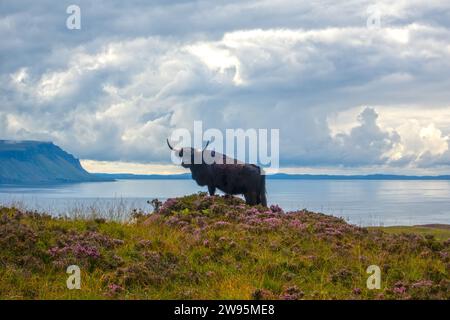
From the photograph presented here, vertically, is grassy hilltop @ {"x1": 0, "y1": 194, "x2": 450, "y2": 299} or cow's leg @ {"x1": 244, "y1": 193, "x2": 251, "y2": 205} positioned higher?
cow's leg @ {"x1": 244, "y1": 193, "x2": 251, "y2": 205}

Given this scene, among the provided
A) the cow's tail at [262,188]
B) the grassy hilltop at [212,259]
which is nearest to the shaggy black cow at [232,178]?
the cow's tail at [262,188]

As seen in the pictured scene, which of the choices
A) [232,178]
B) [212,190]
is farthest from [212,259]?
[212,190]

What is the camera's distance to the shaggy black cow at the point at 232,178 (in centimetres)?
2523

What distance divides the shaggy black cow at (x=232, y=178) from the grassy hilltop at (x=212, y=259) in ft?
15.2

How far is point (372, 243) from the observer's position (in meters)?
18.4

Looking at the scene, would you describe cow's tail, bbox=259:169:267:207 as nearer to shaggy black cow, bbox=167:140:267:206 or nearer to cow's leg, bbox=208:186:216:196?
shaggy black cow, bbox=167:140:267:206

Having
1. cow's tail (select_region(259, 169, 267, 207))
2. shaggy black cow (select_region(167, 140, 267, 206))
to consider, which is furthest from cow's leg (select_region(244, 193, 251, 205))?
cow's tail (select_region(259, 169, 267, 207))

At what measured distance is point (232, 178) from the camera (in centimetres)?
2533

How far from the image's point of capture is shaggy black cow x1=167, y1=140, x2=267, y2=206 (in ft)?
82.8

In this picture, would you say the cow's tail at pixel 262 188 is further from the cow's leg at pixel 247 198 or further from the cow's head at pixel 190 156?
the cow's head at pixel 190 156

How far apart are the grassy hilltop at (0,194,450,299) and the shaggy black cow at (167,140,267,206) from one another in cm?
463

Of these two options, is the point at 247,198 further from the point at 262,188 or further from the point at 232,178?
the point at 232,178
